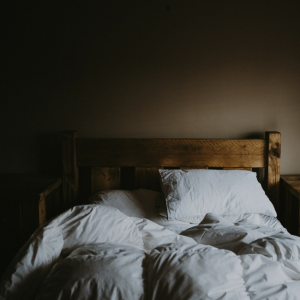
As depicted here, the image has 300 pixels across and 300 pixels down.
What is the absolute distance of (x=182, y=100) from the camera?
6.35 ft

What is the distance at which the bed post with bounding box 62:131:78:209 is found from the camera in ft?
6.13

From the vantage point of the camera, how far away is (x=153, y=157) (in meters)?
1.86

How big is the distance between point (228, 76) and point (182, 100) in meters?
0.37

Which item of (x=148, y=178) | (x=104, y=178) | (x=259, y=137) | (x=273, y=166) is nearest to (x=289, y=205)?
(x=273, y=166)

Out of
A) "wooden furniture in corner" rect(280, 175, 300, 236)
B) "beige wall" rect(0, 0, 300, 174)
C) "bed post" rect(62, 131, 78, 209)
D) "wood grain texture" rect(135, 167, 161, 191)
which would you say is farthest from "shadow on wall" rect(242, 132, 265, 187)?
"bed post" rect(62, 131, 78, 209)

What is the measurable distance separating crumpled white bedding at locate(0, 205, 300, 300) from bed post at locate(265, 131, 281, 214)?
36.7 inches

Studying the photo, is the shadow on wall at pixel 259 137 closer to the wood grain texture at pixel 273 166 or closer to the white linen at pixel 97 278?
the wood grain texture at pixel 273 166

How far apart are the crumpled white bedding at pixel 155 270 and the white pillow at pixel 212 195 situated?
518mm

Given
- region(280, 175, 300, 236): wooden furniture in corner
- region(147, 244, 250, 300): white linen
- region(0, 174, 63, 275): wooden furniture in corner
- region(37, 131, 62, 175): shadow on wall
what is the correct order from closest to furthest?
region(147, 244, 250, 300): white linen < region(0, 174, 63, 275): wooden furniture in corner < region(280, 175, 300, 236): wooden furniture in corner < region(37, 131, 62, 175): shadow on wall

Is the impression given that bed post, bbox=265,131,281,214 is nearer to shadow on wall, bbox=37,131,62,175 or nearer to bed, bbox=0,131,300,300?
bed, bbox=0,131,300,300

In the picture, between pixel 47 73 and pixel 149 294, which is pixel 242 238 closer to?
pixel 149 294

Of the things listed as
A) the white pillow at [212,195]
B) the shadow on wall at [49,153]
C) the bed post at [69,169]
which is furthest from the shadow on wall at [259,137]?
the shadow on wall at [49,153]

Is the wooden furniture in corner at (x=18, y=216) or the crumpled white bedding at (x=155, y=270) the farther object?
the wooden furniture in corner at (x=18, y=216)

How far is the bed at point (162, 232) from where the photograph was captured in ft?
2.28
